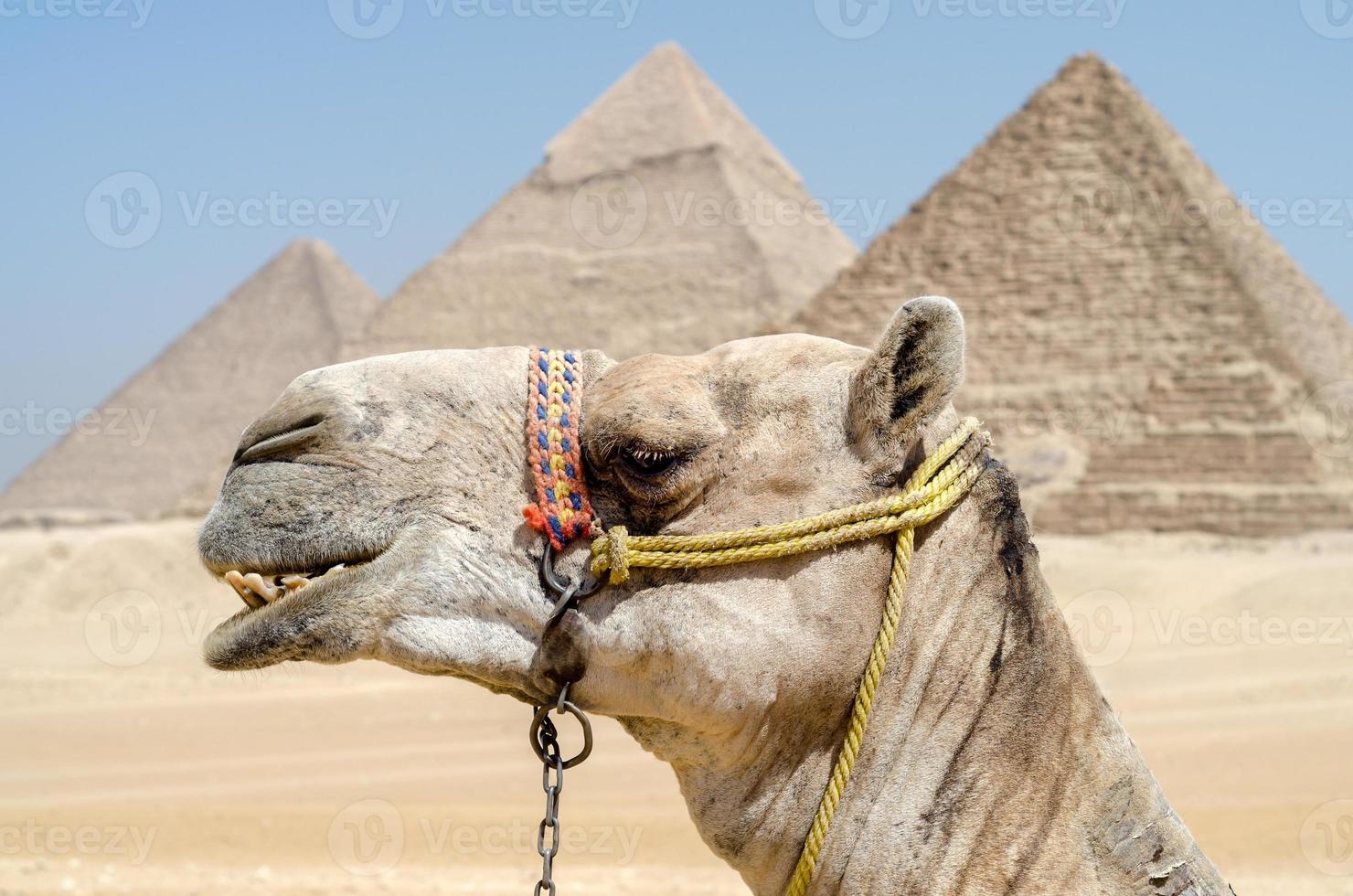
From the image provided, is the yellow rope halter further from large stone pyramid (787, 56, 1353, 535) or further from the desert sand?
large stone pyramid (787, 56, 1353, 535)

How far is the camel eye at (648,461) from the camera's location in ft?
7.45

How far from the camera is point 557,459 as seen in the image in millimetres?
2293

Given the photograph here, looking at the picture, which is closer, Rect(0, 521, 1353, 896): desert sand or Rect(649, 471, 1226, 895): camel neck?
Rect(649, 471, 1226, 895): camel neck

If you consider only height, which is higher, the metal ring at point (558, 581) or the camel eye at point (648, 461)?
the camel eye at point (648, 461)

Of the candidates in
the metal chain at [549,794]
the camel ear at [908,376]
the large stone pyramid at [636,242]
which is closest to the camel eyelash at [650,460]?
the camel ear at [908,376]

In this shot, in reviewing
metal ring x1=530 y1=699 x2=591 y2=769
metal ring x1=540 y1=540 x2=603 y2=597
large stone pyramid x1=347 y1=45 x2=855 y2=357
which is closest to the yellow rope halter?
metal ring x1=540 y1=540 x2=603 y2=597

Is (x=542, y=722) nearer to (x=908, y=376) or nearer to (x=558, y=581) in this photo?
(x=558, y=581)

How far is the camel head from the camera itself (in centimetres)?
220

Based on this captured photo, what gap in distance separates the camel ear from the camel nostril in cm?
79

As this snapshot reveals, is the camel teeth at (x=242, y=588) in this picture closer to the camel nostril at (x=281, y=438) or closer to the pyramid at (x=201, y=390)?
the camel nostril at (x=281, y=438)

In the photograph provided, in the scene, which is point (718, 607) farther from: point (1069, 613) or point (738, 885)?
point (1069, 613)

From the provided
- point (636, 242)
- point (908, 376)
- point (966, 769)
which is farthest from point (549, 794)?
point (636, 242)

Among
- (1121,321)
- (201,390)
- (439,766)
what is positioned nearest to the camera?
(439,766)

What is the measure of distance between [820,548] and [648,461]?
0.28m
